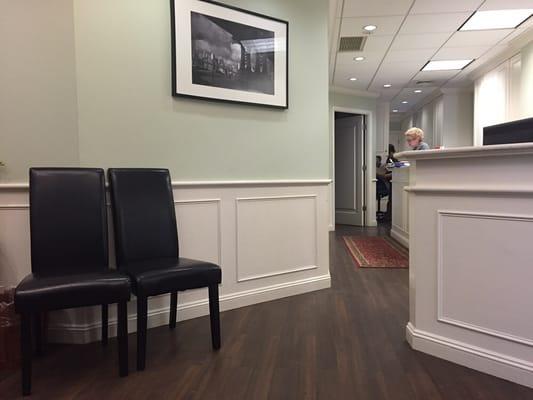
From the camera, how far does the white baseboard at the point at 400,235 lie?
493cm

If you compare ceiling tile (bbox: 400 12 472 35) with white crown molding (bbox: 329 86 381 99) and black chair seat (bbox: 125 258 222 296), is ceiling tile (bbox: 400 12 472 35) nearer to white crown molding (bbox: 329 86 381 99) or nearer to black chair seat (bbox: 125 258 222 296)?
white crown molding (bbox: 329 86 381 99)

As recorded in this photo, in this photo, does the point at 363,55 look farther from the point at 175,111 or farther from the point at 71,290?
the point at 71,290

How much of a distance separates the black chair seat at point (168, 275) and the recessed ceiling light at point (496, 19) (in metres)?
3.72

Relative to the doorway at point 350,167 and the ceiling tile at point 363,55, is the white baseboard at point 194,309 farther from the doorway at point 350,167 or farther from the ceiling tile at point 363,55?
the doorway at point 350,167

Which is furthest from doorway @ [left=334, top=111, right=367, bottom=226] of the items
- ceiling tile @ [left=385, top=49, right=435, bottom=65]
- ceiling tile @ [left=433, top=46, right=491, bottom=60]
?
ceiling tile @ [left=433, top=46, right=491, bottom=60]

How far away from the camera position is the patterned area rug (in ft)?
13.5

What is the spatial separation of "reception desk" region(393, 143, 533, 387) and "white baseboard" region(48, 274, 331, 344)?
3.65ft

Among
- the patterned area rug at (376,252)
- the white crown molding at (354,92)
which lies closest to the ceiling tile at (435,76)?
the white crown molding at (354,92)

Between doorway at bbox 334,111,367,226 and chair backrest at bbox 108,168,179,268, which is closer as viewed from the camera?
chair backrest at bbox 108,168,179,268

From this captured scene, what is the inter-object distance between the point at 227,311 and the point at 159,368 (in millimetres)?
856

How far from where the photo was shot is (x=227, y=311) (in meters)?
2.69

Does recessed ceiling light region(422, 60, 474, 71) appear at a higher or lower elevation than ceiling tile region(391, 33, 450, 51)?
higher

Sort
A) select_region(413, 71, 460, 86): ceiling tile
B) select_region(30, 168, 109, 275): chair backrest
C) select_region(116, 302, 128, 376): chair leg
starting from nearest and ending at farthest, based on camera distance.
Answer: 1. select_region(116, 302, 128, 376): chair leg
2. select_region(30, 168, 109, 275): chair backrest
3. select_region(413, 71, 460, 86): ceiling tile

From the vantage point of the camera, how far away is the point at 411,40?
14.9 feet
